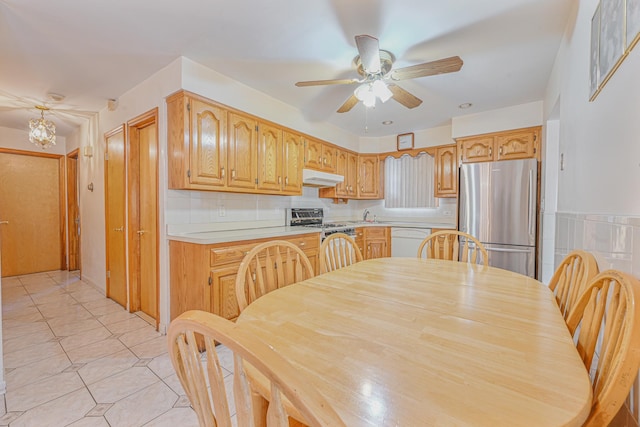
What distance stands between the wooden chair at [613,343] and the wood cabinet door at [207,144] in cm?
242

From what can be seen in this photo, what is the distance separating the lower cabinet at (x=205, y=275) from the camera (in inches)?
82.4

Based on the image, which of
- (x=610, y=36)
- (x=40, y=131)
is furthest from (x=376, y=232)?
(x=40, y=131)

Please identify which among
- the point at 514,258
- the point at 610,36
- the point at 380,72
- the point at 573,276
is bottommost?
the point at 514,258

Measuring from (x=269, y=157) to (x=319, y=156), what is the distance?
3.22 feet

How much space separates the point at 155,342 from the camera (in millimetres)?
2281

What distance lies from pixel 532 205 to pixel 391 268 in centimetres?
234

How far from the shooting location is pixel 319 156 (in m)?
3.79

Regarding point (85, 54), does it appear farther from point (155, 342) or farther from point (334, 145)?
point (334, 145)

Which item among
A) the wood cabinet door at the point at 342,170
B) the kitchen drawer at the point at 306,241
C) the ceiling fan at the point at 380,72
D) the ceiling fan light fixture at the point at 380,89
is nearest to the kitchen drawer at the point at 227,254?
the kitchen drawer at the point at 306,241

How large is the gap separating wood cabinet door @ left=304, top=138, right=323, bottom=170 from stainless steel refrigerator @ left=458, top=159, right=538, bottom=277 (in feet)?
6.19

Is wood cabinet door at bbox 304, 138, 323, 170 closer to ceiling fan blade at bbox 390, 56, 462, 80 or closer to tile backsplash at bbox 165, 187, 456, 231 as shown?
tile backsplash at bbox 165, 187, 456, 231

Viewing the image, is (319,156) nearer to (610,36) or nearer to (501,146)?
(501,146)

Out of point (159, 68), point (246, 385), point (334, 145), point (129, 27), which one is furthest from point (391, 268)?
point (334, 145)

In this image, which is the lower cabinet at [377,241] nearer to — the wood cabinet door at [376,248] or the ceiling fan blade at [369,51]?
the wood cabinet door at [376,248]
